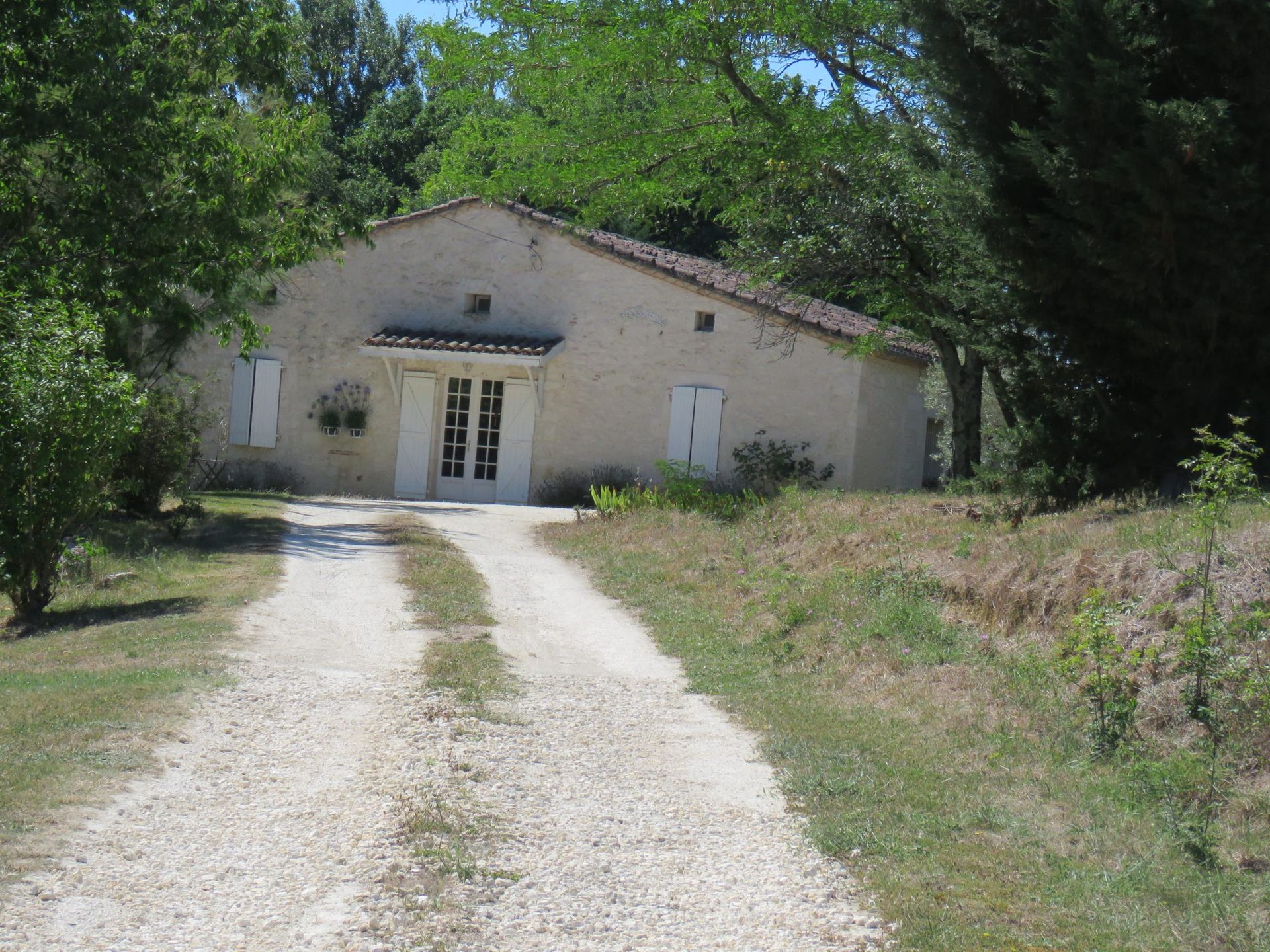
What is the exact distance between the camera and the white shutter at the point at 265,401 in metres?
20.4

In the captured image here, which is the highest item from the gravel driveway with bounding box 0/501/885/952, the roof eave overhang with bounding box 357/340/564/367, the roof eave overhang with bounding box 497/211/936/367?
the roof eave overhang with bounding box 497/211/936/367

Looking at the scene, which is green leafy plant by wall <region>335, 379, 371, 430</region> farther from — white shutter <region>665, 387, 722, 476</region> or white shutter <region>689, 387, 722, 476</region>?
white shutter <region>689, 387, 722, 476</region>

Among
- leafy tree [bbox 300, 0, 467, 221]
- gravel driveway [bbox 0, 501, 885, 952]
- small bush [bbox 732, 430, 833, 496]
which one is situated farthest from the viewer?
leafy tree [bbox 300, 0, 467, 221]

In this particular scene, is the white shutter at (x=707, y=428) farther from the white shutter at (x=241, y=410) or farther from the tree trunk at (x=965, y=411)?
the white shutter at (x=241, y=410)

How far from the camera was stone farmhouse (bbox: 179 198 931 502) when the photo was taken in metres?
19.3

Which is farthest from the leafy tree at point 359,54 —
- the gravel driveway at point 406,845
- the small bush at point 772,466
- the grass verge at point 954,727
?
the gravel driveway at point 406,845

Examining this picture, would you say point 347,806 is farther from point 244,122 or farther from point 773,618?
point 244,122

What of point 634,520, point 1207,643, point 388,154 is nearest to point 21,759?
point 1207,643

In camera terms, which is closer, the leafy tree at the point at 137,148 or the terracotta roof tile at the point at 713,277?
the leafy tree at the point at 137,148

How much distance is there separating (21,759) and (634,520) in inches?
381

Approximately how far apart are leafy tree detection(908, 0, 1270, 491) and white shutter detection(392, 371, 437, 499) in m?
12.7

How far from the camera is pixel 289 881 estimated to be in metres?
4.09

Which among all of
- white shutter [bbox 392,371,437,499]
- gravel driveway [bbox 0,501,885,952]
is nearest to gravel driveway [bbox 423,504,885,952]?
gravel driveway [bbox 0,501,885,952]

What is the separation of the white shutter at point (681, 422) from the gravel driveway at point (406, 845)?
1145cm
